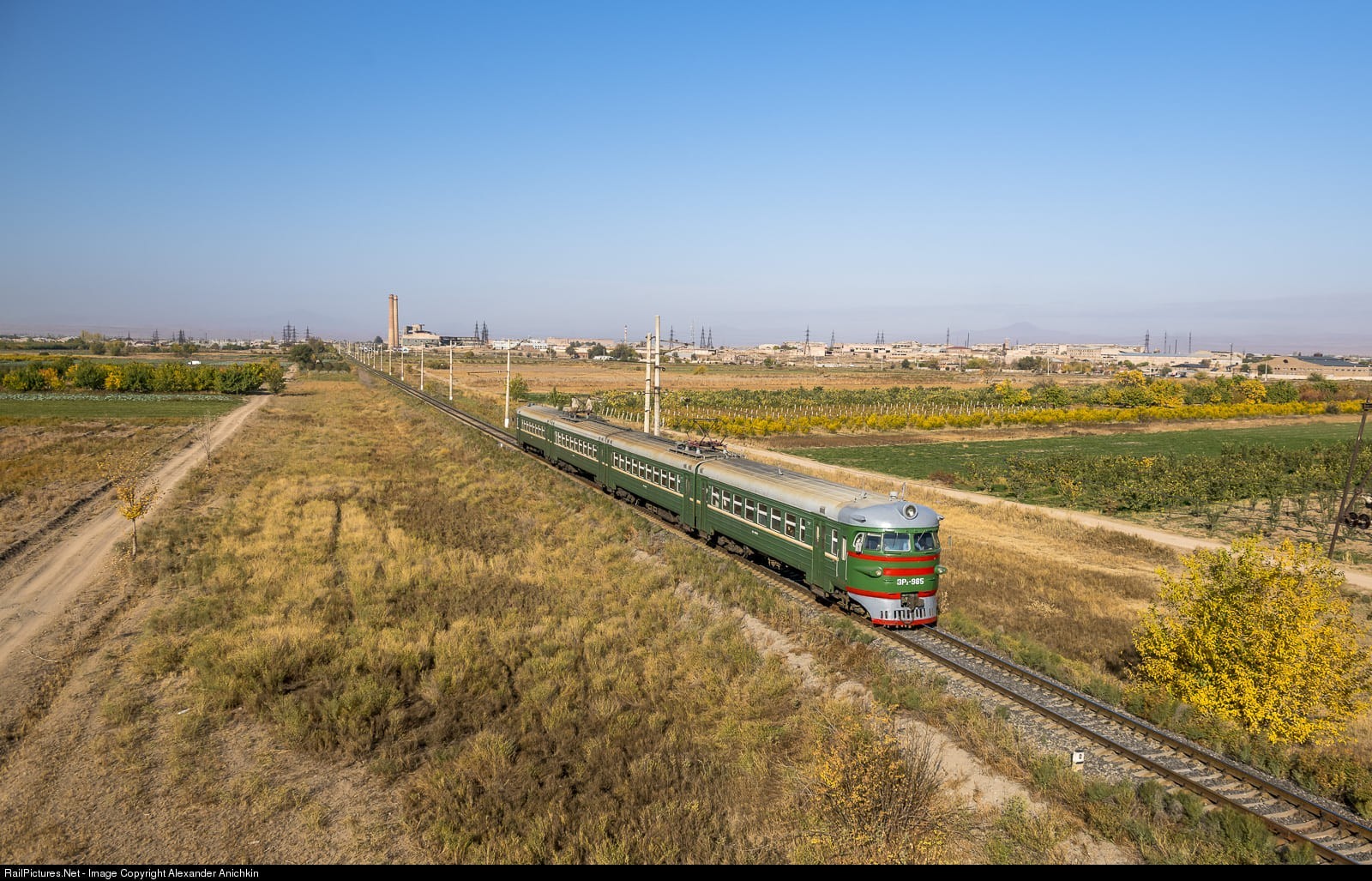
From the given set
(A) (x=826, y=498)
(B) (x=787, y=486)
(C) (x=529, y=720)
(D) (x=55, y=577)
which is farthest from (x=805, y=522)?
(D) (x=55, y=577)

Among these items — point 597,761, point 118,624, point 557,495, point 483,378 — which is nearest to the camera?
point 597,761

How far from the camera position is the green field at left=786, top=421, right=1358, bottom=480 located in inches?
2158

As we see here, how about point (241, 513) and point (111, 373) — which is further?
point (111, 373)

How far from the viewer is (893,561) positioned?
1723cm

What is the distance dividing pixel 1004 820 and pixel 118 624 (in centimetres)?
2106

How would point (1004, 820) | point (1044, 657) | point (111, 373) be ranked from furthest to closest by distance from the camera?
point (111, 373)
point (1044, 657)
point (1004, 820)

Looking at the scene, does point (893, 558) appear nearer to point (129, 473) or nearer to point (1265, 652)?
point (1265, 652)

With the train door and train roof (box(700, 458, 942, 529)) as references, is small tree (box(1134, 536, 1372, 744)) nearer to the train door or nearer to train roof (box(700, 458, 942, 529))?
train roof (box(700, 458, 942, 529))

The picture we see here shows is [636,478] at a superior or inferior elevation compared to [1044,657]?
superior

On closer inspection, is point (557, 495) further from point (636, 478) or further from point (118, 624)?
point (118, 624)

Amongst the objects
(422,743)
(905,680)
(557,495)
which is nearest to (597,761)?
(422,743)

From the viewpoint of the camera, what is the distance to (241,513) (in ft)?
104

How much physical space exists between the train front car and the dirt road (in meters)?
19.3

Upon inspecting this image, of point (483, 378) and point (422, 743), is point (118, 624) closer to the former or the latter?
point (422, 743)
